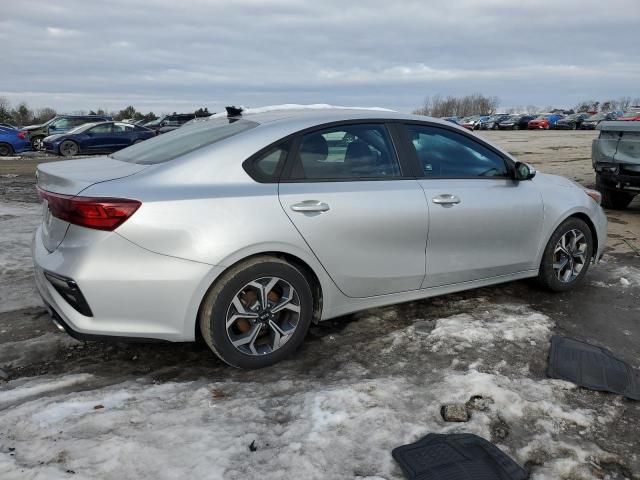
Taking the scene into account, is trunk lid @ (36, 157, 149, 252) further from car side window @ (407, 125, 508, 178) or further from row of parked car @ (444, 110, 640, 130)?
row of parked car @ (444, 110, 640, 130)

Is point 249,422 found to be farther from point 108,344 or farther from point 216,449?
point 108,344

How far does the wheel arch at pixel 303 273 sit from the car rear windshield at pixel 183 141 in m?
0.75

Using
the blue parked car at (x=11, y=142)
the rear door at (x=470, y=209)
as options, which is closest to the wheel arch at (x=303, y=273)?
the rear door at (x=470, y=209)

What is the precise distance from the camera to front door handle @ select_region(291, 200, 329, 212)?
322 centimetres

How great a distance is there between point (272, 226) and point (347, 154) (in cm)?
83

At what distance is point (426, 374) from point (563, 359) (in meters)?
0.95

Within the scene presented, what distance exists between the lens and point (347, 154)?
361 centimetres

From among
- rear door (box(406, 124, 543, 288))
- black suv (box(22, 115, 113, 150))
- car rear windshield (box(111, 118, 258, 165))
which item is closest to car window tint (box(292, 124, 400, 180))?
rear door (box(406, 124, 543, 288))

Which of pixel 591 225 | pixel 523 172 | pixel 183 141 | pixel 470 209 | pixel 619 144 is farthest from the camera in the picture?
pixel 619 144

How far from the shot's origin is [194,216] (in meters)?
2.93

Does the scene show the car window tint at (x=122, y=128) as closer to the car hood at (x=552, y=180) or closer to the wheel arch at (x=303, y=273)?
the car hood at (x=552, y=180)

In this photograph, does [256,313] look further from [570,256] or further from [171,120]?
[171,120]

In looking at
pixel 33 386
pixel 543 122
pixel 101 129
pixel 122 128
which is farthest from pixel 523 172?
pixel 543 122

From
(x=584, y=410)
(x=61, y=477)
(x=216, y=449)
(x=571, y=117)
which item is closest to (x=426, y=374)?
(x=584, y=410)
